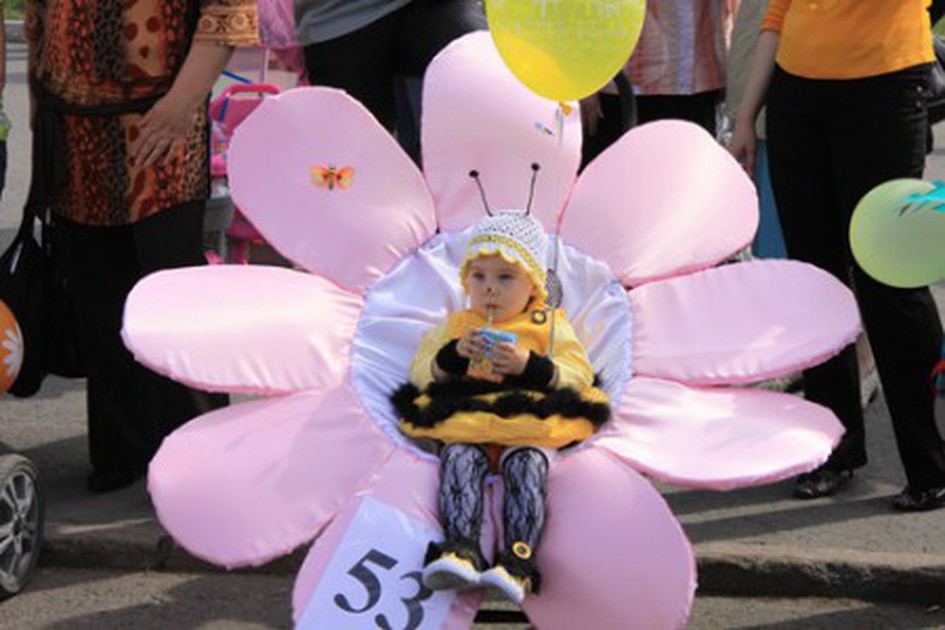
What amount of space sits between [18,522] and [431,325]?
111cm

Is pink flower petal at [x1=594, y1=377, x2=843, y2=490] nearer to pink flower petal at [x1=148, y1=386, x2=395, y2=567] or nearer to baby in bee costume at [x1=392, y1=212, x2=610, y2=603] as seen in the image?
baby in bee costume at [x1=392, y1=212, x2=610, y2=603]

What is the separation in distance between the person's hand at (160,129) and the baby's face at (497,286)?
3.33 feet

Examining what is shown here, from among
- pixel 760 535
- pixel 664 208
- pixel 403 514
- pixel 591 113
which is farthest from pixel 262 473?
pixel 591 113

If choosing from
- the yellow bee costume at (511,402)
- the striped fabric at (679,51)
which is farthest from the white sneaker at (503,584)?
the striped fabric at (679,51)

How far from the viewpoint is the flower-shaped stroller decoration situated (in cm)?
339

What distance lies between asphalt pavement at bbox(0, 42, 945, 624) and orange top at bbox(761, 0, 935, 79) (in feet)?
3.82

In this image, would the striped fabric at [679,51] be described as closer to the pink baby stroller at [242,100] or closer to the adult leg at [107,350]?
the pink baby stroller at [242,100]

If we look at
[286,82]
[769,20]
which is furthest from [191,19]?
[286,82]

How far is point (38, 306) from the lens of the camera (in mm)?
4590

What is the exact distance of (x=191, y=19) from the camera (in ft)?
14.3

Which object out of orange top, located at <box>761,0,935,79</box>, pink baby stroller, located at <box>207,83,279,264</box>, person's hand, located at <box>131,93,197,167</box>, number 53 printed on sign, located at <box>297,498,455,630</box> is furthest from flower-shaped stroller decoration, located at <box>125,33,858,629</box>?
pink baby stroller, located at <box>207,83,279,264</box>

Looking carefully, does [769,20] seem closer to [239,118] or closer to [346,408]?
[346,408]

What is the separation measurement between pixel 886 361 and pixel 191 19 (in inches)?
78.4

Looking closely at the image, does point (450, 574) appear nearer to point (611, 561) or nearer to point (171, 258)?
point (611, 561)
